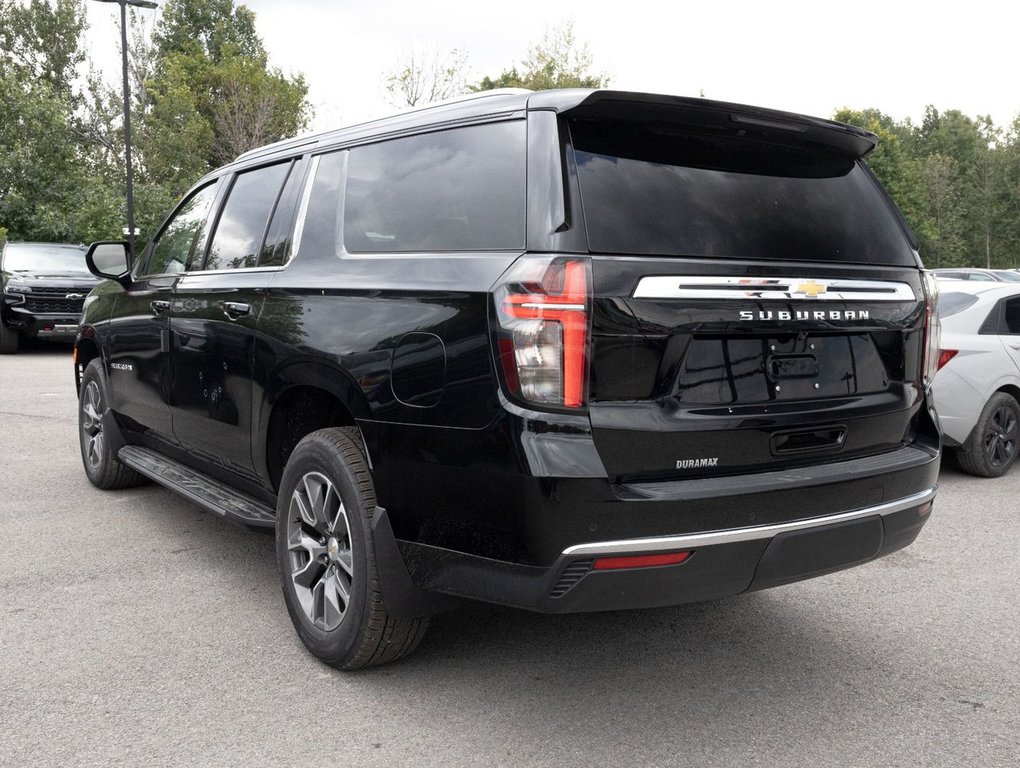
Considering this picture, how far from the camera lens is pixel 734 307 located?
281cm

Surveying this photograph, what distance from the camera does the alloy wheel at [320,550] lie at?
10.9ft

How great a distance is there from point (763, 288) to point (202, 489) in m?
2.74

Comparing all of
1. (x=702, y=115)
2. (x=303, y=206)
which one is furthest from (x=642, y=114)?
(x=303, y=206)

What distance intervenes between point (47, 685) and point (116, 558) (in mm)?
1498

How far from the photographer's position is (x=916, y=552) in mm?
5012

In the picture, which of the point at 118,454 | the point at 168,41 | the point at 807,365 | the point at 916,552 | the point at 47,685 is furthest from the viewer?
the point at 168,41

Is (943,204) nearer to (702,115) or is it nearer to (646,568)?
(702,115)

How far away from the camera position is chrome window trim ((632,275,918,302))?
271cm

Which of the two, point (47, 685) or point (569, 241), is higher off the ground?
point (569, 241)

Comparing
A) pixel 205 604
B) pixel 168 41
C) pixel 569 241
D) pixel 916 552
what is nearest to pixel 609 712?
pixel 569 241

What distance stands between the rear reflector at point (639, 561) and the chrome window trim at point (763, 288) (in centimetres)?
72

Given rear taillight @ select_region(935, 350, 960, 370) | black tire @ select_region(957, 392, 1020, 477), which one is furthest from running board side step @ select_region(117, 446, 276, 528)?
black tire @ select_region(957, 392, 1020, 477)

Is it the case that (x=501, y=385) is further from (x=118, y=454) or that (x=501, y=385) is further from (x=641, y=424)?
(x=118, y=454)

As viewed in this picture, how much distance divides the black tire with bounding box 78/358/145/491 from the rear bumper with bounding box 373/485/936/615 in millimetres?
3418
